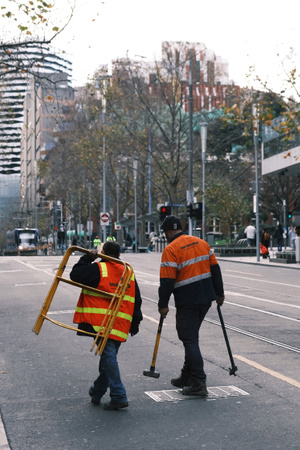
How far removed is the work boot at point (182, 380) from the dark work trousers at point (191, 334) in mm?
94

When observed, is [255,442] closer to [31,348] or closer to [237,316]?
[31,348]

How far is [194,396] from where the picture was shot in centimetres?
682

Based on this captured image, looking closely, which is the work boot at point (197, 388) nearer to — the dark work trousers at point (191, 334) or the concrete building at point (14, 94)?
the dark work trousers at point (191, 334)

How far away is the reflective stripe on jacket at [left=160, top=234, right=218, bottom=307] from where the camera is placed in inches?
270

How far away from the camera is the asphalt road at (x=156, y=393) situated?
18.0 ft

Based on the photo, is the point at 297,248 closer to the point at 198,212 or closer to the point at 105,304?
the point at 198,212

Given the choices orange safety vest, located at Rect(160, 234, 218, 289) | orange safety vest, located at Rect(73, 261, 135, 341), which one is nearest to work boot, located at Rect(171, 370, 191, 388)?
orange safety vest, located at Rect(160, 234, 218, 289)

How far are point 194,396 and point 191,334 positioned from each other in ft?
1.83

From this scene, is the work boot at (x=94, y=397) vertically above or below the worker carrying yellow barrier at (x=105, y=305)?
below

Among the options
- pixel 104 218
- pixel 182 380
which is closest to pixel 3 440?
pixel 182 380

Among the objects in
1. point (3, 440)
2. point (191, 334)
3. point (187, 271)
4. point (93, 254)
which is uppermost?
point (93, 254)

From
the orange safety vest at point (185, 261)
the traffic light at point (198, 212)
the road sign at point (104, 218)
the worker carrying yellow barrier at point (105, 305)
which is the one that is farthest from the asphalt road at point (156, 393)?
the road sign at point (104, 218)

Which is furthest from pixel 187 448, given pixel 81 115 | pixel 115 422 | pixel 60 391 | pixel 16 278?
pixel 81 115

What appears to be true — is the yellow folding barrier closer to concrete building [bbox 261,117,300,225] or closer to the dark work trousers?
the dark work trousers
